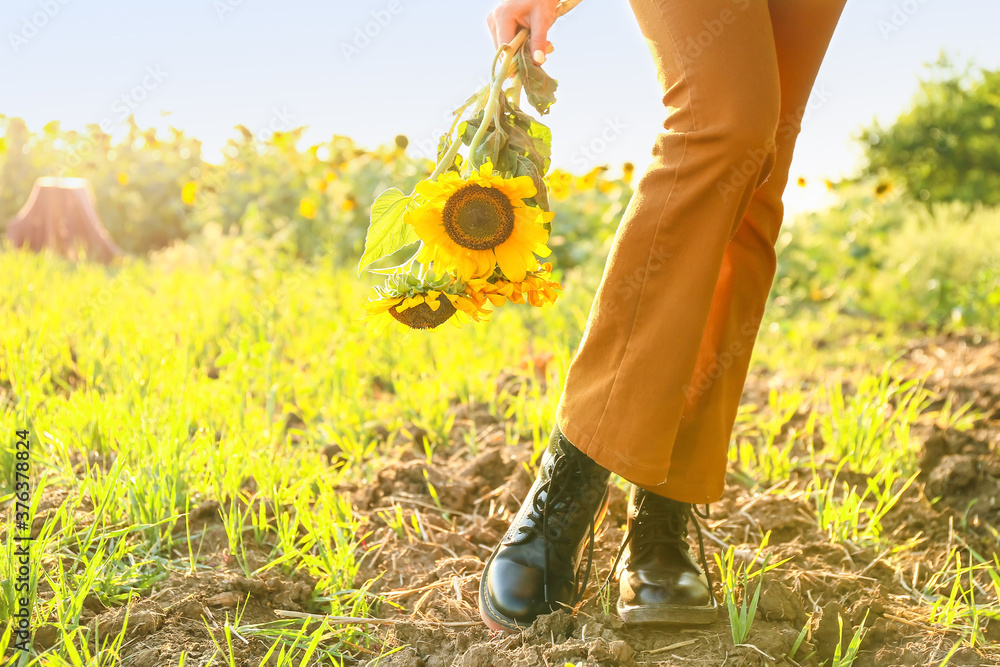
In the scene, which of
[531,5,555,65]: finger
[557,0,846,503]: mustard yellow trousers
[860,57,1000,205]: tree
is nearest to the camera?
[557,0,846,503]: mustard yellow trousers

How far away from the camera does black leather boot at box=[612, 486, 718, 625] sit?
1353 mm

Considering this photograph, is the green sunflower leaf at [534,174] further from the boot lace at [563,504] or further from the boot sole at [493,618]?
the boot sole at [493,618]

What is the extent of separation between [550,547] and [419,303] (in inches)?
21.3

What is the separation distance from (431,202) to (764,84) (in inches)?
22.2

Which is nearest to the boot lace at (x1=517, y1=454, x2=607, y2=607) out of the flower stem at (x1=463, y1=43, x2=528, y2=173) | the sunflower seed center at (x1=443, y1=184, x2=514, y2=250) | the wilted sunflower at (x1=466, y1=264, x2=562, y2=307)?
the wilted sunflower at (x1=466, y1=264, x2=562, y2=307)

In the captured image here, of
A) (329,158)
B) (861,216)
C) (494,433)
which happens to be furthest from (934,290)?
(329,158)

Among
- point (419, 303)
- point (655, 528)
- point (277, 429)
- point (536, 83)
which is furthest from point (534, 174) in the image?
point (277, 429)

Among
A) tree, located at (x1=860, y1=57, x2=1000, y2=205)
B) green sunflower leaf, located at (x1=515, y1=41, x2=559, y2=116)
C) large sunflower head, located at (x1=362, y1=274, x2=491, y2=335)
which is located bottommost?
large sunflower head, located at (x1=362, y1=274, x2=491, y2=335)

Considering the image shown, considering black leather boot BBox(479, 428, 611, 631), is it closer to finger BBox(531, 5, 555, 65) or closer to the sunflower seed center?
the sunflower seed center

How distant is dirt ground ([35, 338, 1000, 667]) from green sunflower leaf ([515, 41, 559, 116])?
0.91 metres

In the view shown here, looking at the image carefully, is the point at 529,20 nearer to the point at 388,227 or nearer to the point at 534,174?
the point at 534,174

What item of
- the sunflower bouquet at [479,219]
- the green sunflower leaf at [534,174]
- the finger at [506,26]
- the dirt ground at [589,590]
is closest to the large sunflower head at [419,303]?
the sunflower bouquet at [479,219]

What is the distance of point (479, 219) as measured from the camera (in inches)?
46.4

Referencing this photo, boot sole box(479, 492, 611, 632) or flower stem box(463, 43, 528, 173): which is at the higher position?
flower stem box(463, 43, 528, 173)
